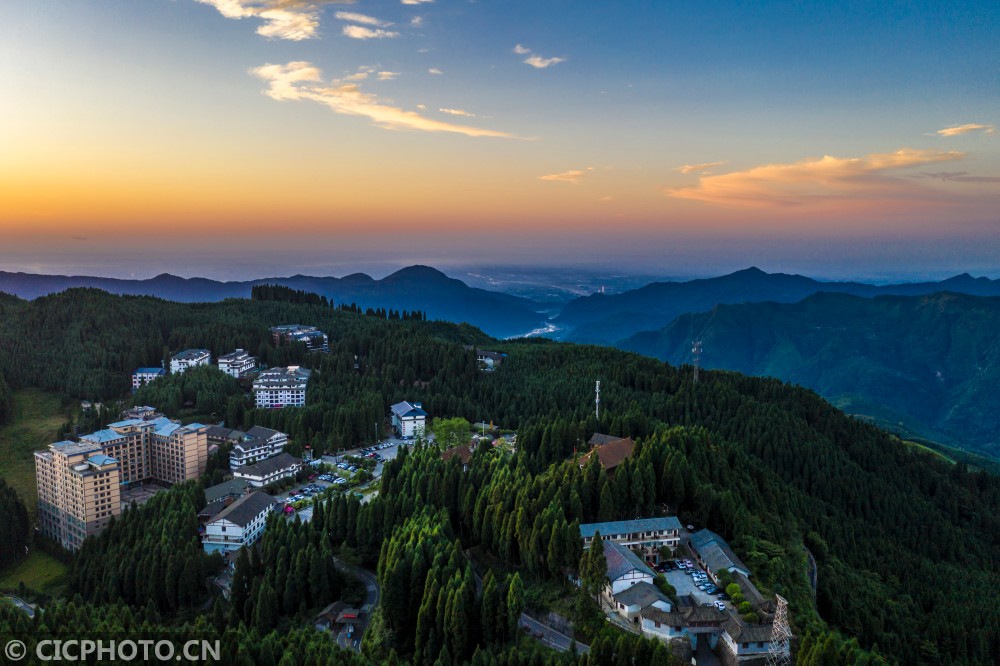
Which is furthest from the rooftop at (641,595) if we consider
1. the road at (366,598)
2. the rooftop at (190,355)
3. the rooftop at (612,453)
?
the rooftop at (190,355)

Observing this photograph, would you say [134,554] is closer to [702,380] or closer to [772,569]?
[772,569]

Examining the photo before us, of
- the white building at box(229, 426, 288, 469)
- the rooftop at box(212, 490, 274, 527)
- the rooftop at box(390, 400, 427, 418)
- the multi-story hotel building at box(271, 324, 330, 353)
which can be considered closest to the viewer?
the rooftop at box(212, 490, 274, 527)

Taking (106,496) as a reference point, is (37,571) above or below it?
below

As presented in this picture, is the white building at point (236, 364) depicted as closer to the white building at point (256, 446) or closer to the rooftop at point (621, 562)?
the white building at point (256, 446)

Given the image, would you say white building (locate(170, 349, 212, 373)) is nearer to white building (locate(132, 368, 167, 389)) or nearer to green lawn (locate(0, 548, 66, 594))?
white building (locate(132, 368, 167, 389))

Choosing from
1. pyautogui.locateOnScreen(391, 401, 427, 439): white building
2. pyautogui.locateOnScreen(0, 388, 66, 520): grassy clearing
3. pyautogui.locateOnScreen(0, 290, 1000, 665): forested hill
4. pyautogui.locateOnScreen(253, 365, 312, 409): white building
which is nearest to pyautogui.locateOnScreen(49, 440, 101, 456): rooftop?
pyautogui.locateOnScreen(0, 388, 66, 520): grassy clearing

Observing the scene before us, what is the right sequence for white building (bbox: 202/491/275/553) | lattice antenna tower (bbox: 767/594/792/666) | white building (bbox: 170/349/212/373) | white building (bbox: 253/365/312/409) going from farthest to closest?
white building (bbox: 170/349/212/373), white building (bbox: 253/365/312/409), white building (bbox: 202/491/275/553), lattice antenna tower (bbox: 767/594/792/666)

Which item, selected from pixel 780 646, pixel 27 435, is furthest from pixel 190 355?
pixel 780 646

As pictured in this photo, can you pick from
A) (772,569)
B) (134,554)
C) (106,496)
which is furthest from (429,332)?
(772,569)
